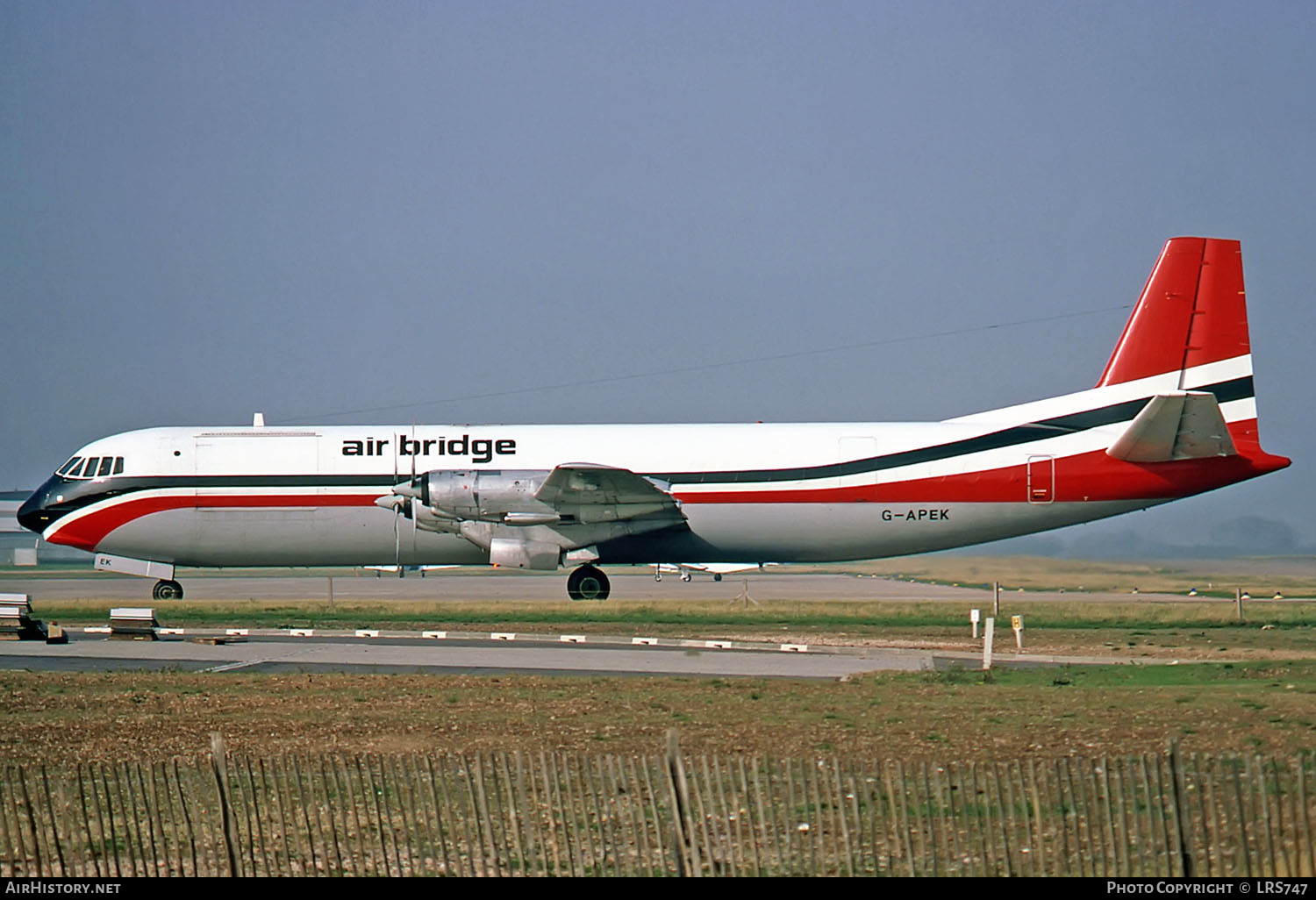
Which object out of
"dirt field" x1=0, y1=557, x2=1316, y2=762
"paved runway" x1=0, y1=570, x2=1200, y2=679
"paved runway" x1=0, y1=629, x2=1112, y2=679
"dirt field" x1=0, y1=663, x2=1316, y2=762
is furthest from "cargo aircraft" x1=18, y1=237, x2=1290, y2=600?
"dirt field" x1=0, y1=663, x2=1316, y2=762

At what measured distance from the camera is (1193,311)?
35594mm

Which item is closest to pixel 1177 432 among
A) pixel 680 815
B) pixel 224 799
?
pixel 680 815

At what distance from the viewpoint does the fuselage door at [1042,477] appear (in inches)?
Answer: 1395

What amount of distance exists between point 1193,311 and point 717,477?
44.9 feet

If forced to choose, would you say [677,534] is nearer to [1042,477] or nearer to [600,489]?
[600,489]

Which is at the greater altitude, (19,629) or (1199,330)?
(1199,330)

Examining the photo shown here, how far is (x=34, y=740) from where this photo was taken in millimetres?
17062

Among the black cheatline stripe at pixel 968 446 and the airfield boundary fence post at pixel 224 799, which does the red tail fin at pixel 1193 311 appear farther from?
the airfield boundary fence post at pixel 224 799

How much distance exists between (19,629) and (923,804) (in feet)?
79.6

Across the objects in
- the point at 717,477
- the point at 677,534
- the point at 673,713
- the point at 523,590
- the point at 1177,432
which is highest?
the point at 1177,432
